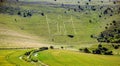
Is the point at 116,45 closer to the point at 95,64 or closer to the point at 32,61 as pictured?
the point at 95,64

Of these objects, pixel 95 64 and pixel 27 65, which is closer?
pixel 27 65

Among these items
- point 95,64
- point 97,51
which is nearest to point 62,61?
point 95,64

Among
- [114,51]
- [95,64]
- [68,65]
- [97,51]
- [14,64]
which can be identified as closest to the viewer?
[14,64]

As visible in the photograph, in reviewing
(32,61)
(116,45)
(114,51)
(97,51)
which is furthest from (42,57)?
(116,45)

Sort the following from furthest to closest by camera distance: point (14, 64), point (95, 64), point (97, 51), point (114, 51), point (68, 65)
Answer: point (114, 51)
point (97, 51)
point (95, 64)
point (68, 65)
point (14, 64)

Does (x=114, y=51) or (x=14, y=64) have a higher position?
(x=14, y=64)

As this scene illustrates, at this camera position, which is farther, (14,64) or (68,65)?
(68,65)

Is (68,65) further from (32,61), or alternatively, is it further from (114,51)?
(114,51)

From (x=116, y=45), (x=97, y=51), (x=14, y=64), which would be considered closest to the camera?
(x=14, y=64)

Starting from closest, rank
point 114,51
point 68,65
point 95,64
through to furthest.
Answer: point 68,65
point 95,64
point 114,51
